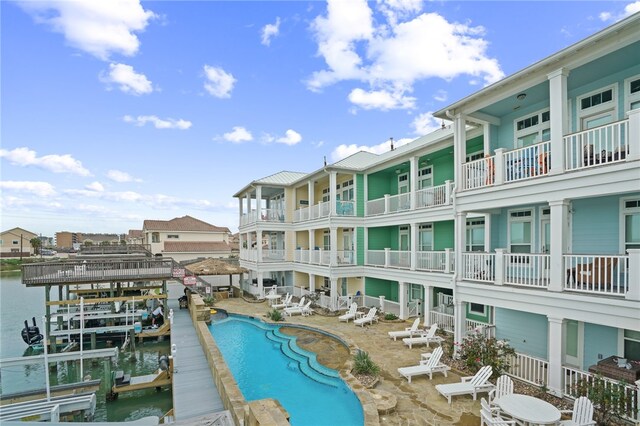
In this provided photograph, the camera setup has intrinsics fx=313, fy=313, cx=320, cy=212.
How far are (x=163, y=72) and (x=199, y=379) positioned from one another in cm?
1516

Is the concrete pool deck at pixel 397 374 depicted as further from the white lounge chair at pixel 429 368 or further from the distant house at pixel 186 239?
the distant house at pixel 186 239

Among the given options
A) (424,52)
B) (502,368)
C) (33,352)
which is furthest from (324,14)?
(33,352)

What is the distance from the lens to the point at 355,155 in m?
21.9

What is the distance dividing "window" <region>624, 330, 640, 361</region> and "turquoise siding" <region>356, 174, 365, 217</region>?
1299 cm

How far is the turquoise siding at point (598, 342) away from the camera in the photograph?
329 inches

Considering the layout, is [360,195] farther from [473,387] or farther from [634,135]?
[634,135]

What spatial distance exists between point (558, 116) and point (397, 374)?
340 inches

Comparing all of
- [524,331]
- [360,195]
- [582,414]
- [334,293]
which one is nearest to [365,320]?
[334,293]

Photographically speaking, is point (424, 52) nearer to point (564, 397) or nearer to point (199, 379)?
point (564, 397)

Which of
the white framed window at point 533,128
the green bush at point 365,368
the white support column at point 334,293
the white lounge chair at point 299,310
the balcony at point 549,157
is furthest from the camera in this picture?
the white support column at point 334,293

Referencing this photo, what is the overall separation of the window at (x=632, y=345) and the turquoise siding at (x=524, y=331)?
2103 mm

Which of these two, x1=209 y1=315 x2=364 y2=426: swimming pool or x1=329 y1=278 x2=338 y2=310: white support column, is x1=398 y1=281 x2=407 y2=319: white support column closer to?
x1=329 y1=278 x2=338 y2=310: white support column

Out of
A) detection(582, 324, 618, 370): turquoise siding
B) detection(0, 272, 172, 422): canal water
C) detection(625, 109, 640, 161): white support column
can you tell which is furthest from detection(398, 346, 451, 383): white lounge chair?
detection(0, 272, 172, 422): canal water

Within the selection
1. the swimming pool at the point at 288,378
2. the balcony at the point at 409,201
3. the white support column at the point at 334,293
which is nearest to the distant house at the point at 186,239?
the swimming pool at the point at 288,378
